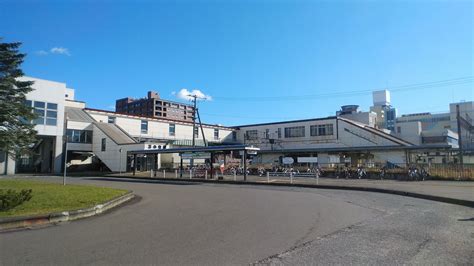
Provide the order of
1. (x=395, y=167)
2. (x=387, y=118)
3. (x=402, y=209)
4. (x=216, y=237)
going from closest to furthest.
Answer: (x=216, y=237) → (x=402, y=209) → (x=395, y=167) → (x=387, y=118)

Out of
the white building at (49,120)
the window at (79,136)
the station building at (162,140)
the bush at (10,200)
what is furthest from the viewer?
the window at (79,136)

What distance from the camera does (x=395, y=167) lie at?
119 feet

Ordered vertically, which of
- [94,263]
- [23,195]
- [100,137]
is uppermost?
[100,137]

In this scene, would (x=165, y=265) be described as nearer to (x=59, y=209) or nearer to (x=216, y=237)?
(x=216, y=237)

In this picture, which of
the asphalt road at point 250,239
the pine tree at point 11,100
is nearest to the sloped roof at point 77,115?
the pine tree at point 11,100

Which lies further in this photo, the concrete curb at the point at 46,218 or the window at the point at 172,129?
the window at the point at 172,129

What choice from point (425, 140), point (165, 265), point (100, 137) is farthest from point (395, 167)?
point (425, 140)

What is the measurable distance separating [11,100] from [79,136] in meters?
38.2

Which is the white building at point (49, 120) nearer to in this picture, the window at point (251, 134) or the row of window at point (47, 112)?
the row of window at point (47, 112)

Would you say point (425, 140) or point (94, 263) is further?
point (425, 140)

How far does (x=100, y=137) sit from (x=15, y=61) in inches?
1429

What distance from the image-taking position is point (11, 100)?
54.5 feet

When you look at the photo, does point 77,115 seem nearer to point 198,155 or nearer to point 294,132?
point 198,155

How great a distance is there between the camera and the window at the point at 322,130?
67.2 m
